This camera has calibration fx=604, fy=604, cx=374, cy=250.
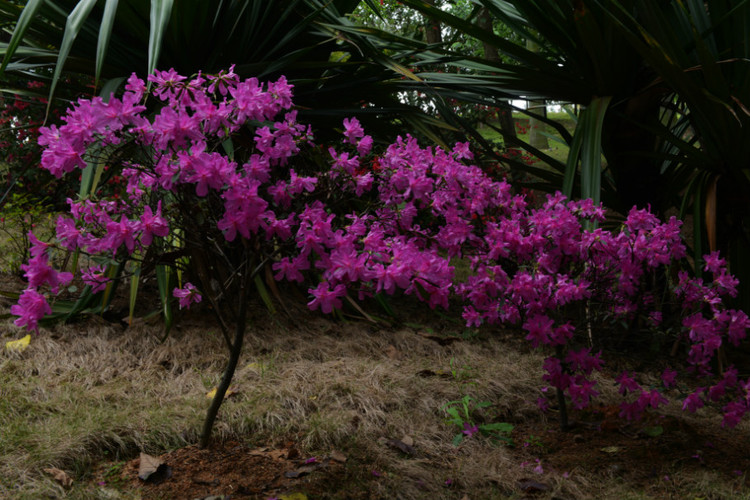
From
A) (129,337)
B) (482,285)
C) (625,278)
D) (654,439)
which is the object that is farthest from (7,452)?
(654,439)

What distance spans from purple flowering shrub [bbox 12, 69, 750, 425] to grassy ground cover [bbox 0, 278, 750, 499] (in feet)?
0.68

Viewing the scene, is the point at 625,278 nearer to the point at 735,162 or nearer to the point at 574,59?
the point at 735,162

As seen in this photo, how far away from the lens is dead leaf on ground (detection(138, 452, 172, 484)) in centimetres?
159

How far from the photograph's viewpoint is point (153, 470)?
160cm

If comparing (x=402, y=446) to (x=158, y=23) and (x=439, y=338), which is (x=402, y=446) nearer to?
(x=439, y=338)

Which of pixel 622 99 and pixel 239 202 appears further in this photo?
pixel 622 99

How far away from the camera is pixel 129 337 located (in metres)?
2.54

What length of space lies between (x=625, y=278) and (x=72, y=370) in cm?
197

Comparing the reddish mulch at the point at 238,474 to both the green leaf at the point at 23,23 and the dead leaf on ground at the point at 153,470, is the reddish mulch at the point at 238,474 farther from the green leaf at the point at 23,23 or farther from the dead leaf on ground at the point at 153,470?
the green leaf at the point at 23,23

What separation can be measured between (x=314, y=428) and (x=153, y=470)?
476 millimetres

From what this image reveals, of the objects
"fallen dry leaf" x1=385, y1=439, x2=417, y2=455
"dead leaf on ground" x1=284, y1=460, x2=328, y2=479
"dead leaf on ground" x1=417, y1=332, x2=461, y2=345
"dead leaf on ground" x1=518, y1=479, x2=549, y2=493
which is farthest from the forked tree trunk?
"dead leaf on ground" x1=417, y1=332, x2=461, y2=345

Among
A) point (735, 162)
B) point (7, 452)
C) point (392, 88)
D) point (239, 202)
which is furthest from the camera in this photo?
point (392, 88)

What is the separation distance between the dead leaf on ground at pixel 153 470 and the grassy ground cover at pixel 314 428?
0.07 feet

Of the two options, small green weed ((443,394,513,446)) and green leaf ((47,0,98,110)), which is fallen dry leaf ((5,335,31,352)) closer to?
green leaf ((47,0,98,110))
